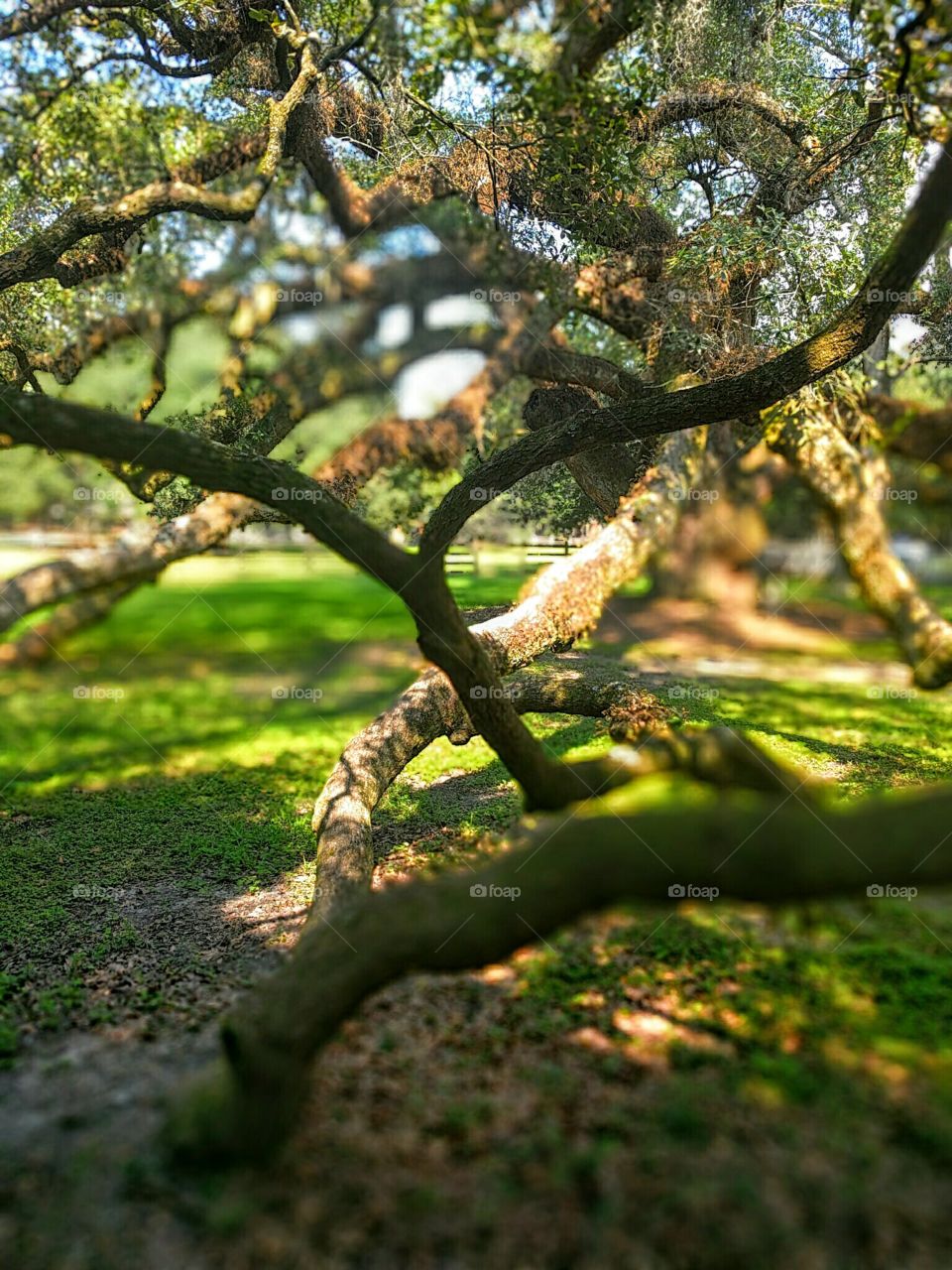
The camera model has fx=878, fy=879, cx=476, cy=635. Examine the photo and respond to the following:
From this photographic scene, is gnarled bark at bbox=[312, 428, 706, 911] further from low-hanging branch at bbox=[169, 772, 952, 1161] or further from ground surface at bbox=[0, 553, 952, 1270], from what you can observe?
low-hanging branch at bbox=[169, 772, 952, 1161]

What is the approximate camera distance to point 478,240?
23.2 feet

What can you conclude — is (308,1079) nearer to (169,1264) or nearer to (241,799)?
(169,1264)

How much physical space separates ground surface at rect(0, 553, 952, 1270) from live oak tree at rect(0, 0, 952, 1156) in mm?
1057

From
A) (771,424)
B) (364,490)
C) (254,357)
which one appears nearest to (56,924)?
(364,490)

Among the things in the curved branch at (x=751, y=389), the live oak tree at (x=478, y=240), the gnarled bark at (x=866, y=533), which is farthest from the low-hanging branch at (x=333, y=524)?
the gnarled bark at (x=866, y=533)

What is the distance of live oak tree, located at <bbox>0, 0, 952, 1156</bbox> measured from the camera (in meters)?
5.83

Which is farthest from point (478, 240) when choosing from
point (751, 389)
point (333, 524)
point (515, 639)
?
point (333, 524)

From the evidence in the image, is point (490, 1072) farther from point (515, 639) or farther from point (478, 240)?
point (478, 240)

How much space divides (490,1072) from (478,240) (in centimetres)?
605

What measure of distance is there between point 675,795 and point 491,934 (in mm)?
1904

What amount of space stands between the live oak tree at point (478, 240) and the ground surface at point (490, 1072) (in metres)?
1.06

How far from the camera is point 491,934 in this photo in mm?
3307

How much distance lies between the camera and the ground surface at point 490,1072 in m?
2.83

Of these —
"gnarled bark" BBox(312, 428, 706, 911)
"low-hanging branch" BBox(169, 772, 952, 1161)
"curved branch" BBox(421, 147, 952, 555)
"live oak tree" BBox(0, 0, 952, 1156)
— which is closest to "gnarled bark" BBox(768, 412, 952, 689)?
"live oak tree" BBox(0, 0, 952, 1156)
